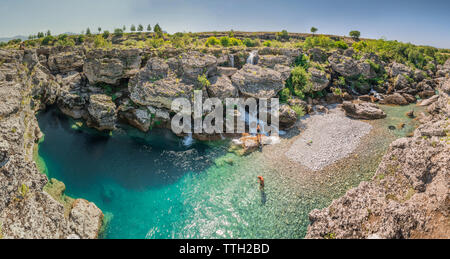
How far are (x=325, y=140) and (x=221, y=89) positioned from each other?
15.1 m

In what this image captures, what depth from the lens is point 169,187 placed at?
18516 mm

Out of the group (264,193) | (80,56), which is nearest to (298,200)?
(264,193)

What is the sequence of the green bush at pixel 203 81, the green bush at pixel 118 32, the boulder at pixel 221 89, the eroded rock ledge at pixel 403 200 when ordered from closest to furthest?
the eroded rock ledge at pixel 403 200 < the green bush at pixel 203 81 < the boulder at pixel 221 89 < the green bush at pixel 118 32

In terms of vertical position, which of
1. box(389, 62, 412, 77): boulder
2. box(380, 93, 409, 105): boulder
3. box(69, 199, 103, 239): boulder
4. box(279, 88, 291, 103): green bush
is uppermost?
box(389, 62, 412, 77): boulder

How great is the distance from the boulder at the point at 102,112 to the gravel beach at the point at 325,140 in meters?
23.2

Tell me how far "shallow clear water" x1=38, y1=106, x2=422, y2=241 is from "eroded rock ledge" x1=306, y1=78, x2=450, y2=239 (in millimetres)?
2753

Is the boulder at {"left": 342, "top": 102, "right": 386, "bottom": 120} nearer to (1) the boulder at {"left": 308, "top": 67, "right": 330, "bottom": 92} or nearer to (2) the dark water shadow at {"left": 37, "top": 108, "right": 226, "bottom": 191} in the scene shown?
(1) the boulder at {"left": 308, "top": 67, "right": 330, "bottom": 92}

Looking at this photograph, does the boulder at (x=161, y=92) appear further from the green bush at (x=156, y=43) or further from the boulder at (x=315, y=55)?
the boulder at (x=315, y=55)

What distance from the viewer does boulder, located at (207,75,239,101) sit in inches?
1061

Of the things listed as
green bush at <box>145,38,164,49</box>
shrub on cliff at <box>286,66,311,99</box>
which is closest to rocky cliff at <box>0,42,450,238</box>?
→ shrub on cliff at <box>286,66,311,99</box>

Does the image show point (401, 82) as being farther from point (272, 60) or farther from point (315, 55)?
point (272, 60)

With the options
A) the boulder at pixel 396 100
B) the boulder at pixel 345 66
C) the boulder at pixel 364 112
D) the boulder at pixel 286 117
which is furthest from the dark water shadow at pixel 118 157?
the boulder at pixel 396 100

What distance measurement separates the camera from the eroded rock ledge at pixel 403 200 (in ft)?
32.0

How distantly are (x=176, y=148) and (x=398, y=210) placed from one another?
2054cm
